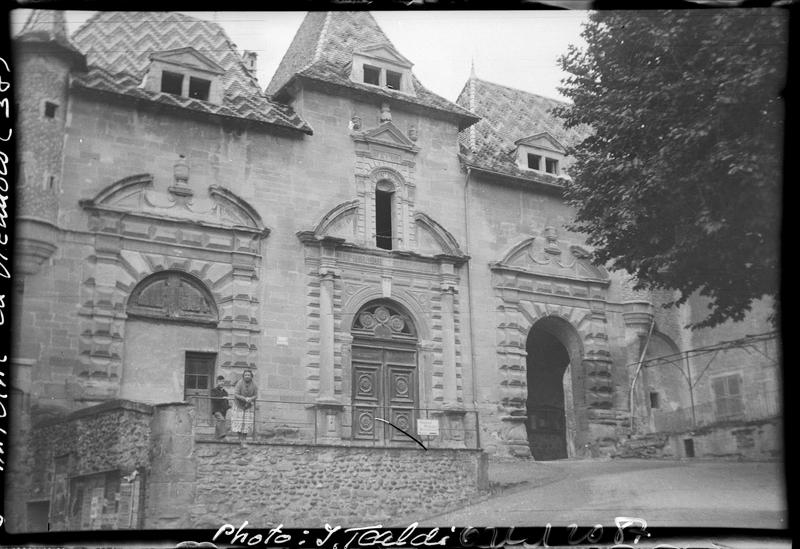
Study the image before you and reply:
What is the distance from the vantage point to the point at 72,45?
49.6 ft

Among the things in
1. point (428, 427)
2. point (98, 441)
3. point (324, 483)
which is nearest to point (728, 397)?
point (428, 427)

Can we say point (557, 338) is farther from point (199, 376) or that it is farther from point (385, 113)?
point (199, 376)

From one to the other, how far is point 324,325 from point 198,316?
2.19 meters

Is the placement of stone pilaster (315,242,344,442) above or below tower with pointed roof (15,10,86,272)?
below

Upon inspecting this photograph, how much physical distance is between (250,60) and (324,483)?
24.9 feet

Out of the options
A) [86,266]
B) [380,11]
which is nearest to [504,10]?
[380,11]

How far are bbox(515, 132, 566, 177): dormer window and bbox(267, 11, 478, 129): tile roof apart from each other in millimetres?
1312

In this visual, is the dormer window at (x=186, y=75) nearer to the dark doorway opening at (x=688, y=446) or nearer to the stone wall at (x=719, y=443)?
the stone wall at (x=719, y=443)

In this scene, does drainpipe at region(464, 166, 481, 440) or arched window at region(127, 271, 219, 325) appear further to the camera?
drainpipe at region(464, 166, 481, 440)

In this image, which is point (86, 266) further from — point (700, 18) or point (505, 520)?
point (700, 18)

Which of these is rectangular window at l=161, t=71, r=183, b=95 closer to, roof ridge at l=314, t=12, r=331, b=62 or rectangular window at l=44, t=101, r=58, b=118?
rectangular window at l=44, t=101, r=58, b=118

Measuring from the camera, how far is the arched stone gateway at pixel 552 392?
1911cm

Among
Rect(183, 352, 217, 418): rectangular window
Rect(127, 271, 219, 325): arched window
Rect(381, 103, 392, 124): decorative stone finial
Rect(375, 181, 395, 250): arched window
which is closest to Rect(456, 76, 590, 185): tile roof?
Rect(381, 103, 392, 124): decorative stone finial

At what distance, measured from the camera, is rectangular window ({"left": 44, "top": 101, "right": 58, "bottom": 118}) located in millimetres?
15047
